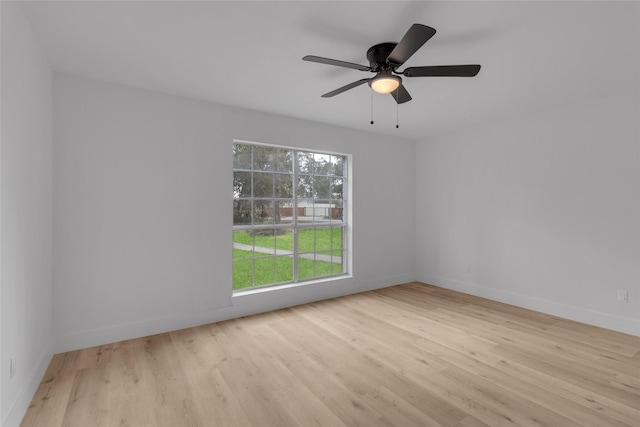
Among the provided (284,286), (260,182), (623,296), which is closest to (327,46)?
(260,182)

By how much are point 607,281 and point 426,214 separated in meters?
2.53

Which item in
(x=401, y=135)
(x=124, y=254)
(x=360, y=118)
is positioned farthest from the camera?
(x=401, y=135)

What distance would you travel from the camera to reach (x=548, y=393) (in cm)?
222

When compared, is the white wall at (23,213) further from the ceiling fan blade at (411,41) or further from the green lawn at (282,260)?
the ceiling fan blade at (411,41)

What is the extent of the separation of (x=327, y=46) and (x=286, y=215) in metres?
2.45

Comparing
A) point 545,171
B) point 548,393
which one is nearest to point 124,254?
A: point 548,393

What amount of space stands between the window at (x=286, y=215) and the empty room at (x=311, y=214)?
31 millimetres

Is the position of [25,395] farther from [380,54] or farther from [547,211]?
[547,211]

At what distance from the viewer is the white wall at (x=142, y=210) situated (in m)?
2.87

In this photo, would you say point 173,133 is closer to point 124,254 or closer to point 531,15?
point 124,254

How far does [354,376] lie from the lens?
2.45 m

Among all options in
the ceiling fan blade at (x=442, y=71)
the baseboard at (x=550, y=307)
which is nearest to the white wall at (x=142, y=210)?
the ceiling fan blade at (x=442, y=71)

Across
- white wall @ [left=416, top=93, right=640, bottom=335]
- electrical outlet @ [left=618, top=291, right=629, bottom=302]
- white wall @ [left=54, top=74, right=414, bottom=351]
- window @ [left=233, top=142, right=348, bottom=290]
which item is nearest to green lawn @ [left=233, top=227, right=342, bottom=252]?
window @ [left=233, top=142, right=348, bottom=290]

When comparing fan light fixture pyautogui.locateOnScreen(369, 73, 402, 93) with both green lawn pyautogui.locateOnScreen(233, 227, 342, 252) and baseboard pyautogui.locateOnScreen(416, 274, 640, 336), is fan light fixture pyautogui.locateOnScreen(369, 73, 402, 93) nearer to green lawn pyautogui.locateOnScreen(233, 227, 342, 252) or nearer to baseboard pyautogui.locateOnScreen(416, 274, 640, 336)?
green lawn pyautogui.locateOnScreen(233, 227, 342, 252)
